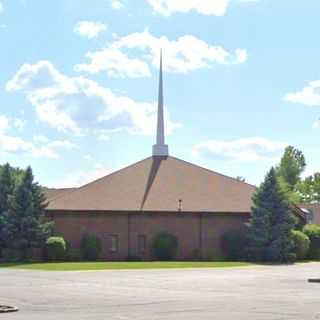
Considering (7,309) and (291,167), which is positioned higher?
(291,167)

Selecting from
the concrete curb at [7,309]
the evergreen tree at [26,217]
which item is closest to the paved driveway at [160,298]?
the concrete curb at [7,309]

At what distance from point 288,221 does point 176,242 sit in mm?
8237

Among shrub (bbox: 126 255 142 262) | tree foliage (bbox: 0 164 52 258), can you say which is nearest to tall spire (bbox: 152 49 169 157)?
shrub (bbox: 126 255 142 262)

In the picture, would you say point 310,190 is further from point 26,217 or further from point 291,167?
point 26,217

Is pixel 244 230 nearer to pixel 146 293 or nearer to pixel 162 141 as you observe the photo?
pixel 162 141

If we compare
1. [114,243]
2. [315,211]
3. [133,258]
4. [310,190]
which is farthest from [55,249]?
[310,190]

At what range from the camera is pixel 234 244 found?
203 ft

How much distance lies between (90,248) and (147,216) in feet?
16.5

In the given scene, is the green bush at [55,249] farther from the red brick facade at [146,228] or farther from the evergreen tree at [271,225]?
the evergreen tree at [271,225]

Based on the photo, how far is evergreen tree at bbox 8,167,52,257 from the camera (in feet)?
191

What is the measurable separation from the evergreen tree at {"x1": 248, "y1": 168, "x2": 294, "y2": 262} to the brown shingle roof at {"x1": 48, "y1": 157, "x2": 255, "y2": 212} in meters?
2.52

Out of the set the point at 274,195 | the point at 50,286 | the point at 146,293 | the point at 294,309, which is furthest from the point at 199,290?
the point at 274,195

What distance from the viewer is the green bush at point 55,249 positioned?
58219 mm

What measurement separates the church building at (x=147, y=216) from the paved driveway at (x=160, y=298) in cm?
2578
